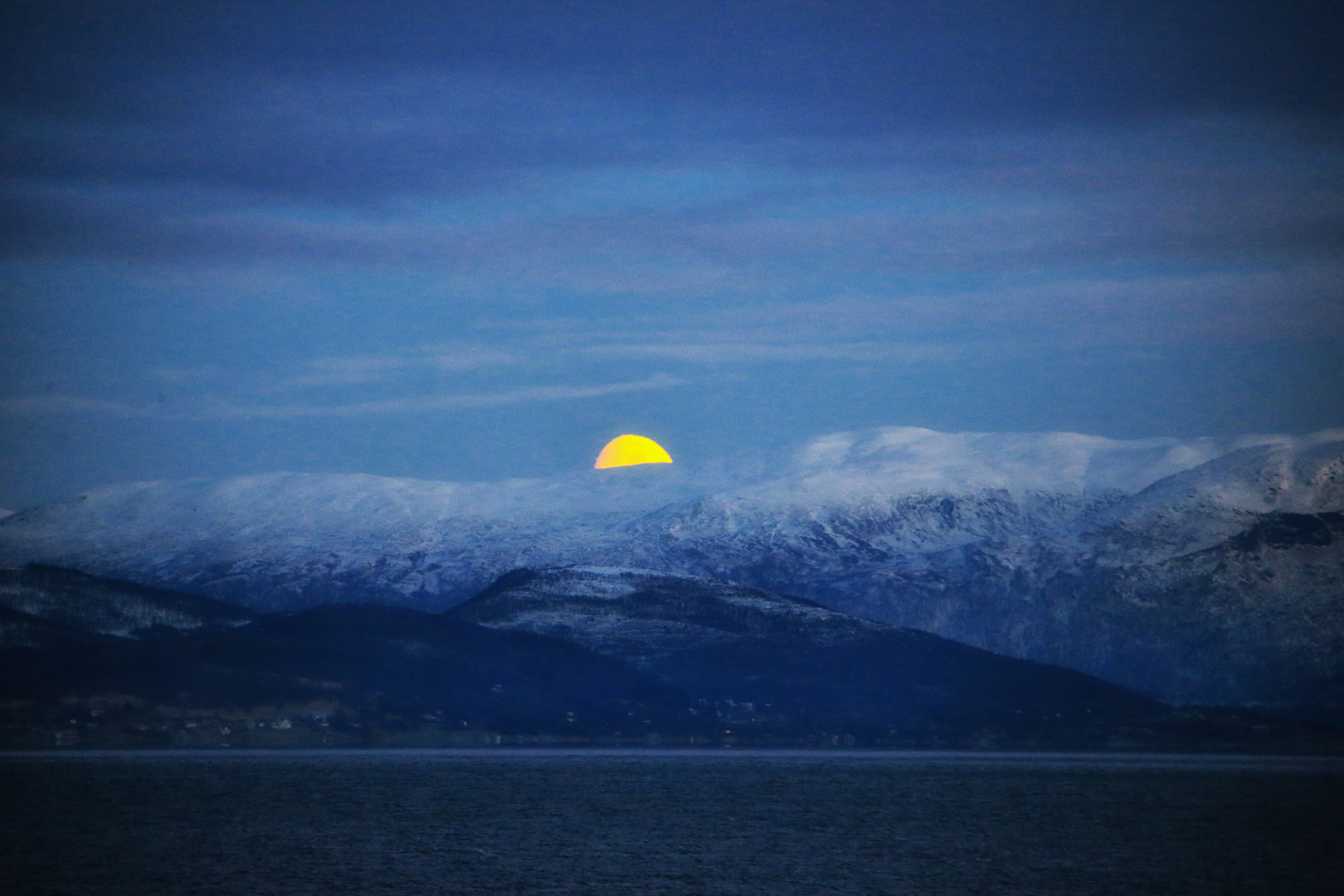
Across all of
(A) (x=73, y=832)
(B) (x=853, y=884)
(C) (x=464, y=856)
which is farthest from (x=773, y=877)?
(A) (x=73, y=832)

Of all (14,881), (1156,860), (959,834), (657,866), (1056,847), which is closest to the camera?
(14,881)

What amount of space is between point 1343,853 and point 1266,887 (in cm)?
3652

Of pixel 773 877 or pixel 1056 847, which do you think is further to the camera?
pixel 1056 847

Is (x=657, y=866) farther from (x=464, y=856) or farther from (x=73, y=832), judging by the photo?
(x=73, y=832)

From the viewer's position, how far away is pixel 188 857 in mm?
167375

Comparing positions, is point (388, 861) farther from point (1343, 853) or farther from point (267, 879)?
point (1343, 853)

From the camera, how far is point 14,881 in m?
142

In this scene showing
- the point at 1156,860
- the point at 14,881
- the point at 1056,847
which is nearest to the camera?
the point at 14,881

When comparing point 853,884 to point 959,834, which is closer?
point 853,884

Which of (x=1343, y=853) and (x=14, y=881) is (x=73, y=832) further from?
(x=1343, y=853)

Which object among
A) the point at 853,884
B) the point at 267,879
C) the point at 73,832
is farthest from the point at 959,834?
the point at 73,832

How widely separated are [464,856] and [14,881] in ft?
154

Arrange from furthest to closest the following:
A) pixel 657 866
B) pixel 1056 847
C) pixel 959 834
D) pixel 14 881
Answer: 1. pixel 959 834
2. pixel 1056 847
3. pixel 657 866
4. pixel 14 881

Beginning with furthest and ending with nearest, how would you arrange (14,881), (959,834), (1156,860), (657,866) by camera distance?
(959,834)
(1156,860)
(657,866)
(14,881)
